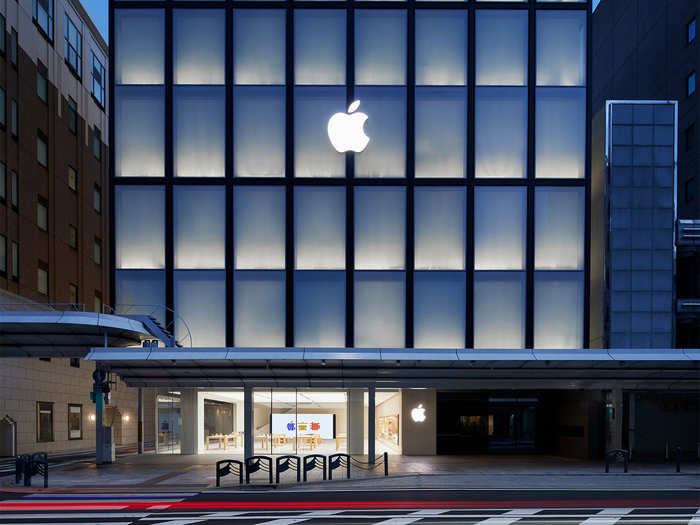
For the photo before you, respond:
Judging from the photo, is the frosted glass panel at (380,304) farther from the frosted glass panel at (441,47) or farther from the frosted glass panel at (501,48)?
the frosted glass panel at (501,48)

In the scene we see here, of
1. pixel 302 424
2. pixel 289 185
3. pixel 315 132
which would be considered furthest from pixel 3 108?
pixel 302 424

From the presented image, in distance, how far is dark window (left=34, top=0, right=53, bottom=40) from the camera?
40.7 m

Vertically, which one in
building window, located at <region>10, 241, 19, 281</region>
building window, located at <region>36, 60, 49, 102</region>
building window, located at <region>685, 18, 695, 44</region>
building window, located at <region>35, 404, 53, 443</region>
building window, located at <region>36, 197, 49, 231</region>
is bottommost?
building window, located at <region>35, 404, 53, 443</region>

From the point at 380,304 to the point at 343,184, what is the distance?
6018mm

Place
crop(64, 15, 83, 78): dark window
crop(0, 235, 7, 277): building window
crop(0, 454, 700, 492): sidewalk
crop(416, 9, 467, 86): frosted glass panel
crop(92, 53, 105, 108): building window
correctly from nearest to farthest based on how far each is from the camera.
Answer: crop(0, 454, 700, 492): sidewalk, crop(416, 9, 467, 86): frosted glass panel, crop(0, 235, 7, 277): building window, crop(64, 15, 83, 78): dark window, crop(92, 53, 105, 108): building window

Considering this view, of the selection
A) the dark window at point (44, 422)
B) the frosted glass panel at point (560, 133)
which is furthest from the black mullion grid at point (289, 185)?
the dark window at point (44, 422)

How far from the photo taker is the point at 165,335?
28.5 metres

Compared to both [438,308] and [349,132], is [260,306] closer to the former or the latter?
[438,308]

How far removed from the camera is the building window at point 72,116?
1805 inches

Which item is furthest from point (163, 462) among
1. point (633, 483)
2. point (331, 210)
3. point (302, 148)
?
point (633, 483)

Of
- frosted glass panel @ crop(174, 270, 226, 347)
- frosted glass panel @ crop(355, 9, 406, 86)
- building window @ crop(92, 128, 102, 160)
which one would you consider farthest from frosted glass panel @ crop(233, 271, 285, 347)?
building window @ crop(92, 128, 102, 160)

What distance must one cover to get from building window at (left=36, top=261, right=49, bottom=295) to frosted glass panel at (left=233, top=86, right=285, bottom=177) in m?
17.1

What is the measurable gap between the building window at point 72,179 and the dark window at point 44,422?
50.1 feet

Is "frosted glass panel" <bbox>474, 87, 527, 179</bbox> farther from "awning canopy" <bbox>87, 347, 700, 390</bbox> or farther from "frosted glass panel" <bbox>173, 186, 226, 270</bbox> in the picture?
"frosted glass panel" <bbox>173, 186, 226, 270</bbox>
